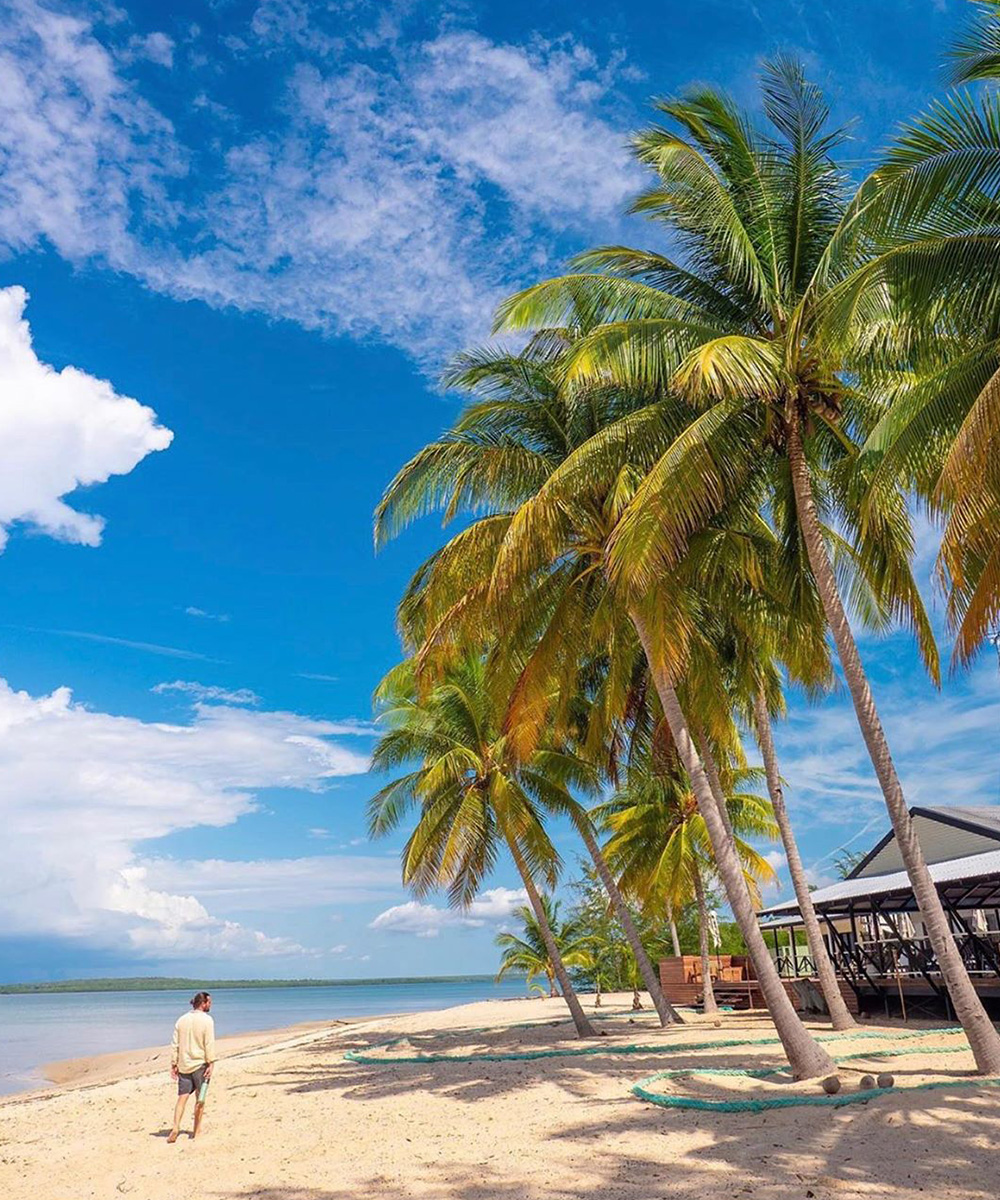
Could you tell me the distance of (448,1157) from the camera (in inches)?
321

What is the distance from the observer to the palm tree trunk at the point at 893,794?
910 cm

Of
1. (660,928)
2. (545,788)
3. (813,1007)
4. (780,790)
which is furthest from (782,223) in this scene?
(660,928)

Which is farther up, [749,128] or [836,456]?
[749,128]

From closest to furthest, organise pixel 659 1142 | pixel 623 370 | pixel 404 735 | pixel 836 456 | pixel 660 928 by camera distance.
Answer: pixel 659 1142 → pixel 623 370 → pixel 836 456 → pixel 404 735 → pixel 660 928

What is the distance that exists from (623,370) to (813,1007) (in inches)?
544

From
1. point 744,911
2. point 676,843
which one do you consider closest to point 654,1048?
point 744,911

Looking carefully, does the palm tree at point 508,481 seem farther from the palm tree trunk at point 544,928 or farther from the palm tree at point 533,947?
the palm tree at point 533,947

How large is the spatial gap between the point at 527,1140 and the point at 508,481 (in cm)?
808

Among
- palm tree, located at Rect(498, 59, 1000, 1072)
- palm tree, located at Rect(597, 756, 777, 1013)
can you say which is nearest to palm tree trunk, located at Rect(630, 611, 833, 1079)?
palm tree, located at Rect(498, 59, 1000, 1072)

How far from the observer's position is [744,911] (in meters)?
10.6

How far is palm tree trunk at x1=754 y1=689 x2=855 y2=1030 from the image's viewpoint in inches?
603

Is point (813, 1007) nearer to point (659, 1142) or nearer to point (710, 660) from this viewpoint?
point (710, 660)

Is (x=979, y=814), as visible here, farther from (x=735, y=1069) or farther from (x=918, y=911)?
(x=735, y=1069)

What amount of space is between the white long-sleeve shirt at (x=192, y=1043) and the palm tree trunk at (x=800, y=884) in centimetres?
980
